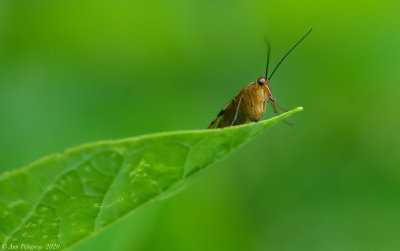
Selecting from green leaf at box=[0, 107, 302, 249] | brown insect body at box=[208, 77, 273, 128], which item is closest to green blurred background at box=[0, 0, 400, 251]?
brown insect body at box=[208, 77, 273, 128]

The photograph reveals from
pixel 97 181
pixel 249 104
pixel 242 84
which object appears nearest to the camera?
pixel 97 181

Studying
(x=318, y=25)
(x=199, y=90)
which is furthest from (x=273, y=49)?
(x=199, y=90)

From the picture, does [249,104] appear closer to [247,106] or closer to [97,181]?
[247,106]

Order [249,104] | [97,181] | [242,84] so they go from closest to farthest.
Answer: [97,181]
[249,104]
[242,84]

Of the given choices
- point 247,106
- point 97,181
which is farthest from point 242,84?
point 97,181

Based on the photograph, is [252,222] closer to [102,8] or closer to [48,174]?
[102,8]

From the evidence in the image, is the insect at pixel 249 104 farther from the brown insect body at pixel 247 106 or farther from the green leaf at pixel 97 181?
the green leaf at pixel 97 181
